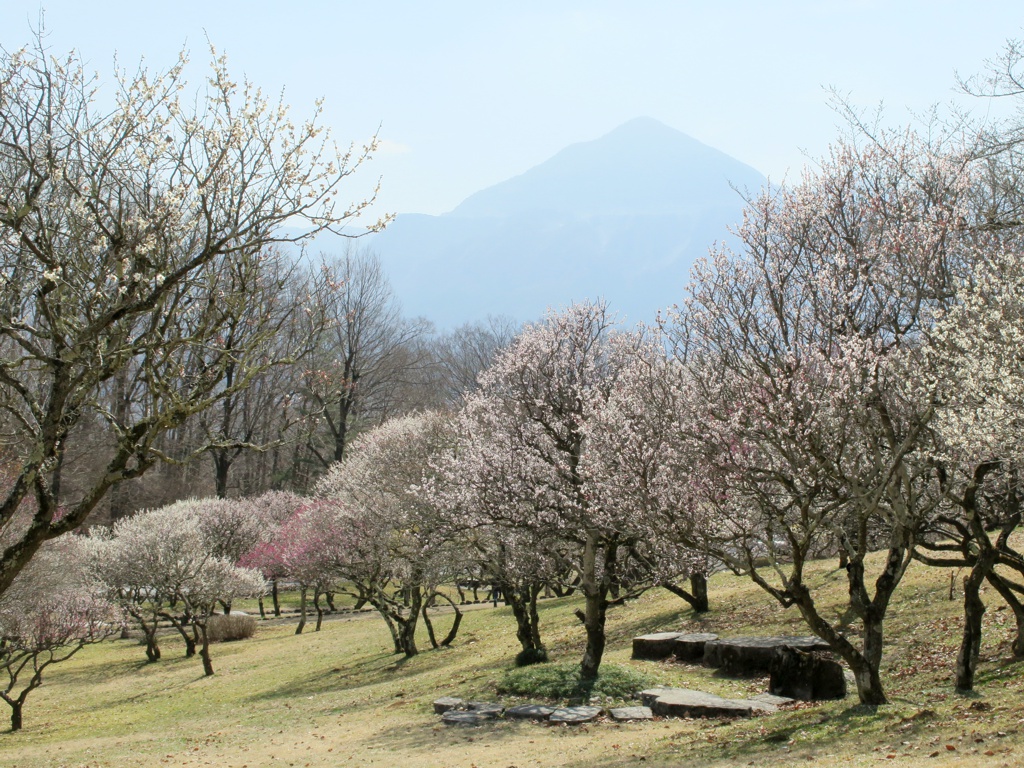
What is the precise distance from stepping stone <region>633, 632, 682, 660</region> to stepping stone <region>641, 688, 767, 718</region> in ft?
13.1

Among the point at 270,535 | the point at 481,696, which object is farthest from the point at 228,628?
the point at 481,696

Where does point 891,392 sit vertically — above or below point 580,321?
below

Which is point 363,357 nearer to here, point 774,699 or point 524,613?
point 524,613

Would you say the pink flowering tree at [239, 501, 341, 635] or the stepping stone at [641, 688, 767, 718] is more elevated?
the pink flowering tree at [239, 501, 341, 635]

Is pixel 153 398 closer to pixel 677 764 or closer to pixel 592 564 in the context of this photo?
pixel 677 764

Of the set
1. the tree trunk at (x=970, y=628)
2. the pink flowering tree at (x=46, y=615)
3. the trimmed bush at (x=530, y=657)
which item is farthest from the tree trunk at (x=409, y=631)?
the tree trunk at (x=970, y=628)

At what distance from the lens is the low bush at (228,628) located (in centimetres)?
3241

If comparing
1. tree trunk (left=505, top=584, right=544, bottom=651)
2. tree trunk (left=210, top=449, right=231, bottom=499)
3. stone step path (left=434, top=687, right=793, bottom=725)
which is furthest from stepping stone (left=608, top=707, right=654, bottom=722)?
tree trunk (left=210, top=449, right=231, bottom=499)

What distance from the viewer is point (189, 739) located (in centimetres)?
1502

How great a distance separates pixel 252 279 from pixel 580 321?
28.6ft

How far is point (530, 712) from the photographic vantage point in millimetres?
13156

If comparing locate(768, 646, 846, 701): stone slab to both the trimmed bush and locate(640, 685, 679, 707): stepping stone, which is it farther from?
the trimmed bush

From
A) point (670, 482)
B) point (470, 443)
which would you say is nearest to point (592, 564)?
point (470, 443)

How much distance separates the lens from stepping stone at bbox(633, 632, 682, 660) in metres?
17.0
